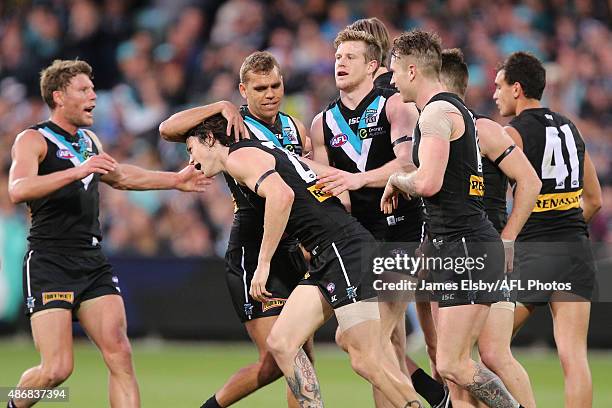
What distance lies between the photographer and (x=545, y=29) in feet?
52.3

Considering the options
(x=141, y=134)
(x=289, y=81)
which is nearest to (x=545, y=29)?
(x=289, y=81)

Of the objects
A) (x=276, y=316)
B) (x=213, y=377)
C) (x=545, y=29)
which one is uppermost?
(x=545, y=29)

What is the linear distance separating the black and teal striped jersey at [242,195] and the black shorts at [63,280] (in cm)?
102

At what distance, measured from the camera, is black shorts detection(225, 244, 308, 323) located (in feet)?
26.5

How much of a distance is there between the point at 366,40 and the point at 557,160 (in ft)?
5.62

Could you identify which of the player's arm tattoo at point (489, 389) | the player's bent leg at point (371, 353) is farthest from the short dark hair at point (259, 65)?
the player's arm tattoo at point (489, 389)

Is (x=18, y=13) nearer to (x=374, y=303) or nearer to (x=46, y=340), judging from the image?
(x=46, y=340)

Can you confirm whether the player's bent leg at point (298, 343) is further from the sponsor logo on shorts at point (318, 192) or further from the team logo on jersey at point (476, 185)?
the team logo on jersey at point (476, 185)

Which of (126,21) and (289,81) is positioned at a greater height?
(126,21)

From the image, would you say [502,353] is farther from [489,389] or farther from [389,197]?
[389,197]

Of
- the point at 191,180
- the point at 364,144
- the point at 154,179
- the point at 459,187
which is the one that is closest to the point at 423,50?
the point at 459,187

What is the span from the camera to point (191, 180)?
28.5 ft

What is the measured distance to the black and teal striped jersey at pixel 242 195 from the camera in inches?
318

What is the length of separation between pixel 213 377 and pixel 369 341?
5.04m
